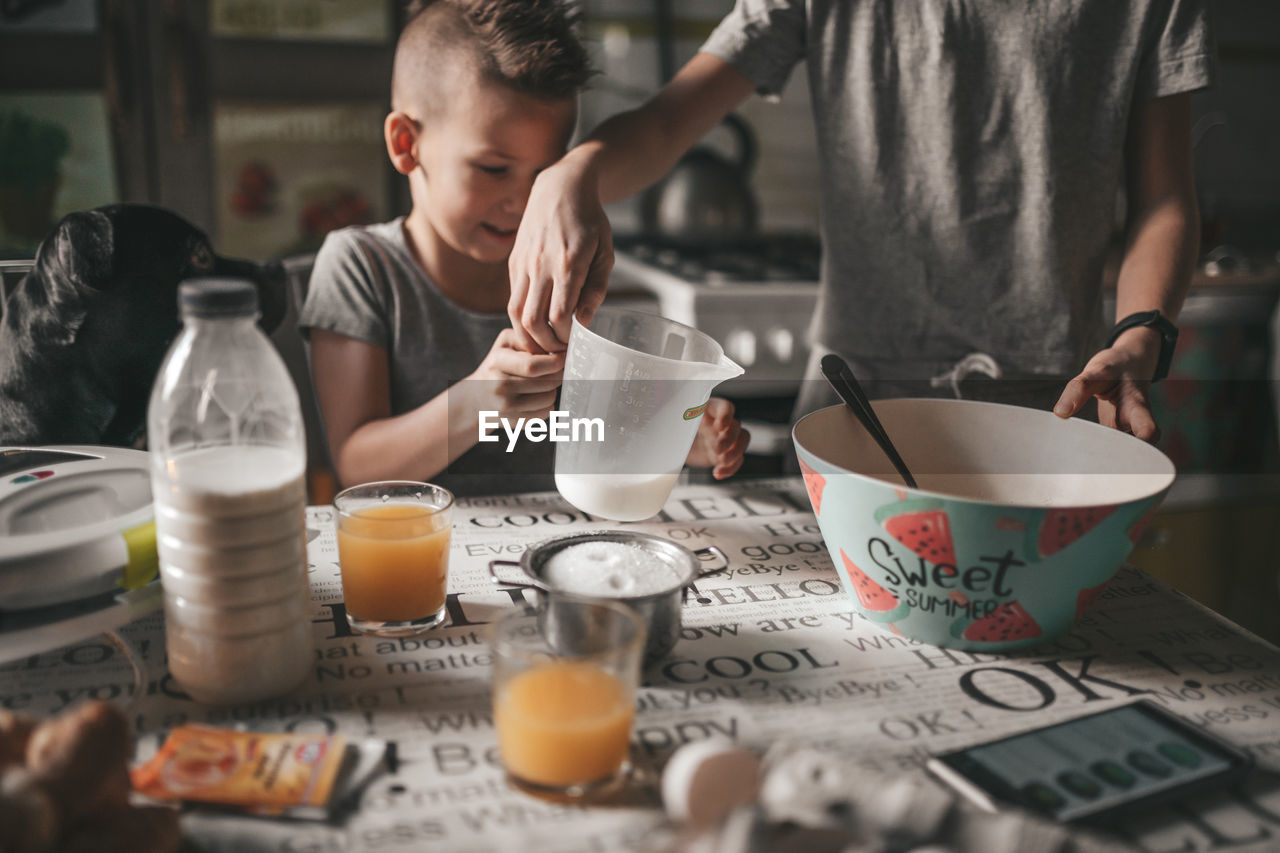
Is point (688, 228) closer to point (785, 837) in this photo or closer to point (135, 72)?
point (135, 72)

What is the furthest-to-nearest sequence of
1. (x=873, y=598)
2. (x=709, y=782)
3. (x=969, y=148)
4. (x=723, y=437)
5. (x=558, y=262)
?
(x=969, y=148), (x=723, y=437), (x=558, y=262), (x=873, y=598), (x=709, y=782)

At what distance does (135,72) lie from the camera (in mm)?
2312

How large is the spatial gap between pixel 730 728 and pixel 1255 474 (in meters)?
2.27

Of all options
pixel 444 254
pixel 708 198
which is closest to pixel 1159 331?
pixel 444 254

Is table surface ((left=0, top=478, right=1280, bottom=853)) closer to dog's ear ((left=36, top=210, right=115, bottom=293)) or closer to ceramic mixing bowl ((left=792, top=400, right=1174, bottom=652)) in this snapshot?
ceramic mixing bowl ((left=792, top=400, right=1174, bottom=652))

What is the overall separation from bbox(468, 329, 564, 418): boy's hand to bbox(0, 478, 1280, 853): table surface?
0.68 feet

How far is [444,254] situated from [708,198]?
1148 mm

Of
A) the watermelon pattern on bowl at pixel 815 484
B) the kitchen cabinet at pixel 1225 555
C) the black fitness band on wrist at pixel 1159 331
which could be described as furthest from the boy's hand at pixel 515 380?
the kitchen cabinet at pixel 1225 555

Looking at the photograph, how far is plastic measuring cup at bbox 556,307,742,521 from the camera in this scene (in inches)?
32.5

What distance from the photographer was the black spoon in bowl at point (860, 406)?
0.90 metres

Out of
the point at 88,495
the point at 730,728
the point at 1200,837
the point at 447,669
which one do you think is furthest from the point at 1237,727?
the point at 88,495

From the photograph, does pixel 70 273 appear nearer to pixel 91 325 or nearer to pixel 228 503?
pixel 91 325

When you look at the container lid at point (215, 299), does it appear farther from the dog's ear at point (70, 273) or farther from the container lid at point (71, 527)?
the dog's ear at point (70, 273)

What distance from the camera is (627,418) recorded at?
0.85 meters
